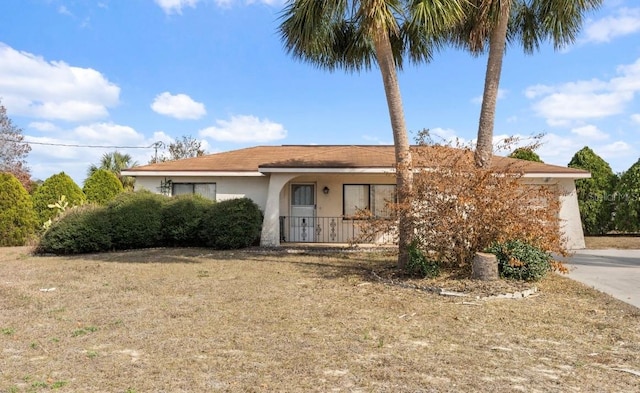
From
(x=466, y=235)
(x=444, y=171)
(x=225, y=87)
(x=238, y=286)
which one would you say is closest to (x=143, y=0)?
(x=225, y=87)

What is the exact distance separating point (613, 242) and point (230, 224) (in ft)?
47.4

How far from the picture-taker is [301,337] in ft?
18.3

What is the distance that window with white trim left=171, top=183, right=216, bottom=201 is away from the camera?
56.7 ft

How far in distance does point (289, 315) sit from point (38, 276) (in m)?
6.99

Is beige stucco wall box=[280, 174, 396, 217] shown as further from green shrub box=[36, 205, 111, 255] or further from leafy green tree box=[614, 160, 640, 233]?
leafy green tree box=[614, 160, 640, 233]

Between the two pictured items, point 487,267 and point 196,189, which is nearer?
point 487,267

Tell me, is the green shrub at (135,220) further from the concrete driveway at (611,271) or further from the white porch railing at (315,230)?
the concrete driveway at (611,271)

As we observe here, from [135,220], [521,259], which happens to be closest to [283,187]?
[135,220]

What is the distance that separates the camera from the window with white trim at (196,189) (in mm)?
17281

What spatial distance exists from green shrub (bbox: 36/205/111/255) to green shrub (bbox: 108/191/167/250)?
0.29 m

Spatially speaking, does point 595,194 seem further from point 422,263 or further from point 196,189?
point 196,189

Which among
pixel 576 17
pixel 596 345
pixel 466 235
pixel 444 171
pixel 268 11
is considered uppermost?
pixel 268 11

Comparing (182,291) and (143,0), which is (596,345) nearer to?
(182,291)

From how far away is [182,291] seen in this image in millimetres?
8500
